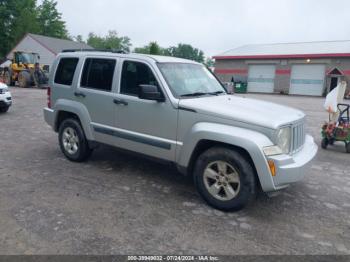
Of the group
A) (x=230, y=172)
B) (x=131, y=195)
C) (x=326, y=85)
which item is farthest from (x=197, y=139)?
(x=326, y=85)

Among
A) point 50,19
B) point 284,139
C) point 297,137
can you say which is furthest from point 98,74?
point 50,19

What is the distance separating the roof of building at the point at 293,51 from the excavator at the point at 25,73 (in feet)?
78.2

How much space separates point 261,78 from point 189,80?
35.5 metres

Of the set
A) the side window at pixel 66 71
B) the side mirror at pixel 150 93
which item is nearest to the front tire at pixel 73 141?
the side window at pixel 66 71

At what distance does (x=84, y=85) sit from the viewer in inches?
223

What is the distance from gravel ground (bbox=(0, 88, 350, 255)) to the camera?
3.35 m

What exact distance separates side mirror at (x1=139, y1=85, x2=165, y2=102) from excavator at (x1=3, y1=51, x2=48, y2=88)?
71.7ft

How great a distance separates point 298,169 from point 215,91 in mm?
2000

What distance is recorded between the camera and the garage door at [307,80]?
34.7 m

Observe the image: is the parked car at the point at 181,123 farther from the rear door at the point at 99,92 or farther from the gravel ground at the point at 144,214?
the gravel ground at the point at 144,214

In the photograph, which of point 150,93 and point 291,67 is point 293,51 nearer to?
point 291,67

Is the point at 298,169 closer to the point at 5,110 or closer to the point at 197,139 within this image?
the point at 197,139

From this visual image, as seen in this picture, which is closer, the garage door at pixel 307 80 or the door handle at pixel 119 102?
the door handle at pixel 119 102

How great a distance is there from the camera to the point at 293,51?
124 ft
